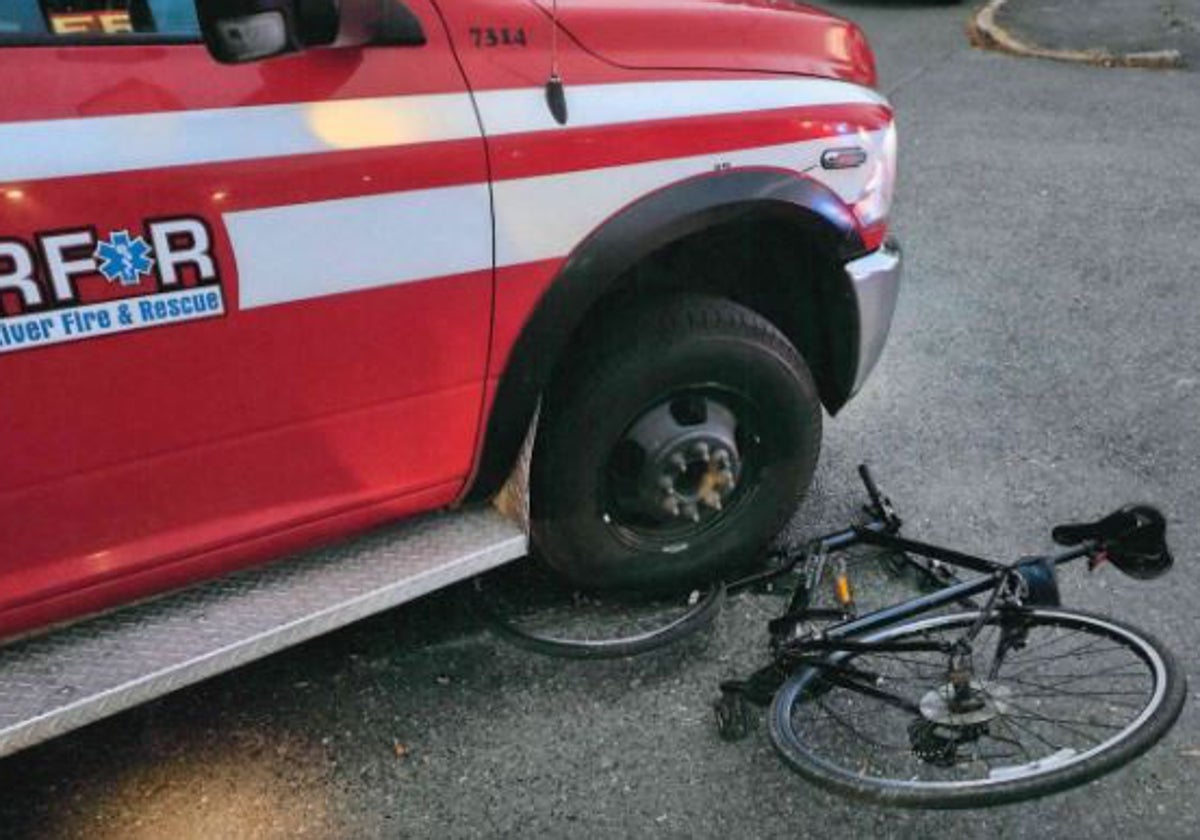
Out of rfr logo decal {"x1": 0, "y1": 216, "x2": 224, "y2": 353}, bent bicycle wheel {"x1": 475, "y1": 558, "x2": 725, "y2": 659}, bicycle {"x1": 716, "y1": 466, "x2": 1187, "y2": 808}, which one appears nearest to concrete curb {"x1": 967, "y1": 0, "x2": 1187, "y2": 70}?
bicycle {"x1": 716, "y1": 466, "x2": 1187, "y2": 808}

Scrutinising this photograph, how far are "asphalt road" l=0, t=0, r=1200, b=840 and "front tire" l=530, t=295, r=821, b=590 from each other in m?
0.25

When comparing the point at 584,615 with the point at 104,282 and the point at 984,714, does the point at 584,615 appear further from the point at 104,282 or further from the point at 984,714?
the point at 104,282

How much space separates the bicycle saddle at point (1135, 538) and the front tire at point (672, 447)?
2.68 feet

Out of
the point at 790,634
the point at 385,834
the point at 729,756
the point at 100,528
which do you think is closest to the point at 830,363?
the point at 790,634

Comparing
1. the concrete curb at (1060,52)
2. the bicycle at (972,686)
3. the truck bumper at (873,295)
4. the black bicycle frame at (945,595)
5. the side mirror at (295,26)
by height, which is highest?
the side mirror at (295,26)

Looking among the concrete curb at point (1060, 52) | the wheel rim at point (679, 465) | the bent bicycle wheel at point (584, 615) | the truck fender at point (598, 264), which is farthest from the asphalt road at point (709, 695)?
the concrete curb at point (1060, 52)

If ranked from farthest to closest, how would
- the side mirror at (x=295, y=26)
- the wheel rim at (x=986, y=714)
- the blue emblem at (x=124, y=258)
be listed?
1. the wheel rim at (x=986, y=714)
2. the blue emblem at (x=124, y=258)
3. the side mirror at (x=295, y=26)

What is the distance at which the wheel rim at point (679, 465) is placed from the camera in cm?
286

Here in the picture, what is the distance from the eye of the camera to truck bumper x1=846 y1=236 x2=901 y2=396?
9.93 ft

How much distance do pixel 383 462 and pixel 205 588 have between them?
498 millimetres

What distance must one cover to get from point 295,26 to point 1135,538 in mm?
2109

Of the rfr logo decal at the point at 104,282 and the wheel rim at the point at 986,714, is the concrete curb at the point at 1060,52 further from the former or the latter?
the rfr logo decal at the point at 104,282

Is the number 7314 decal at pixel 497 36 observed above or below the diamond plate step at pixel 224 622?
above

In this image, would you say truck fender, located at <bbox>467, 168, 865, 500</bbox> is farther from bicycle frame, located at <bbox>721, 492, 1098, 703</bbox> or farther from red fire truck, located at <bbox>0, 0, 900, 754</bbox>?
bicycle frame, located at <bbox>721, 492, 1098, 703</bbox>
